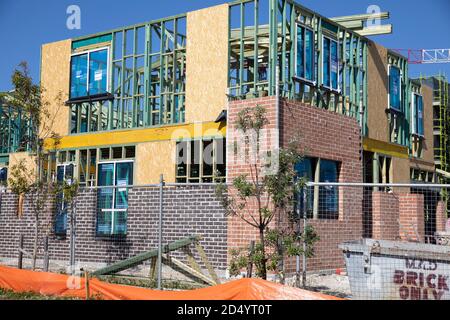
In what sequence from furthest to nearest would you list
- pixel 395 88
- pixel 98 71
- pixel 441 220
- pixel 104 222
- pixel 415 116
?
pixel 415 116
pixel 395 88
pixel 441 220
pixel 98 71
pixel 104 222

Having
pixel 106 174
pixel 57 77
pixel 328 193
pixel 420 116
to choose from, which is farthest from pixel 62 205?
pixel 420 116

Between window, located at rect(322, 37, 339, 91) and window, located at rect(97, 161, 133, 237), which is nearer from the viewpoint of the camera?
window, located at rect(97, 161, 133, 237)

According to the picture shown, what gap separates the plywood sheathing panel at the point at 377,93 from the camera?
19.2 metres

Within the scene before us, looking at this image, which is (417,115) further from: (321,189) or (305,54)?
(321,189)

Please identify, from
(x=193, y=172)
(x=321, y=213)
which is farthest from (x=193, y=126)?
(x=321, y=213)

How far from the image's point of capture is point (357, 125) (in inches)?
662

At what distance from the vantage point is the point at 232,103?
14.4 meters

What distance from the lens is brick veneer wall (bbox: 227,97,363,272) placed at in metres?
13.5

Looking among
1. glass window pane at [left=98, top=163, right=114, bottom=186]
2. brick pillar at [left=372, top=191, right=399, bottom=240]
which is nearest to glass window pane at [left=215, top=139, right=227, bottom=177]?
glass window pane at [left=98, top=163, right=114, bottom=186]

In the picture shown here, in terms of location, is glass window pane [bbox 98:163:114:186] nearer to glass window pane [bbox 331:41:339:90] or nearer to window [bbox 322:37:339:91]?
window [bbox 322:37:339:91]

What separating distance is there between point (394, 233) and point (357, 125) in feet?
12.1

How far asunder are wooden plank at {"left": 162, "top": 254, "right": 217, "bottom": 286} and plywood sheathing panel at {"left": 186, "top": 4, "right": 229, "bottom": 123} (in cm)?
576

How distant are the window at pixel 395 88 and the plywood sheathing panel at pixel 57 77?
11730 mm

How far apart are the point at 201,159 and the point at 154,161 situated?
1.81 metres
